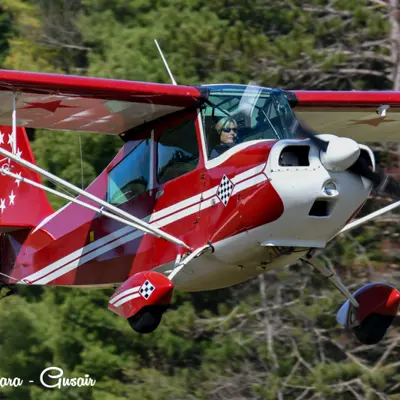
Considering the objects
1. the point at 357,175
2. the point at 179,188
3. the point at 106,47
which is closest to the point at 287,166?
the point at 357,175

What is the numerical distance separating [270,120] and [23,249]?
3797 mm

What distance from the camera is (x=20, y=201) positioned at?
463 inches

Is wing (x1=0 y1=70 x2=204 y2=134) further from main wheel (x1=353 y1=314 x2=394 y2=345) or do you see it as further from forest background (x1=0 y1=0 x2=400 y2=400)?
forest background (x1=0 y1=0 x2=400 y2=400)

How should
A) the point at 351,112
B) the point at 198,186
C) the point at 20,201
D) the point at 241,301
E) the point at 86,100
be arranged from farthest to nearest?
1. the point at 241,301
2. the point at 20,201
3. the point at 351,112
4. the point at 86,100
5. the point at 198,186

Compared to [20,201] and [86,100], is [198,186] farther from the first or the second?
[20,201]

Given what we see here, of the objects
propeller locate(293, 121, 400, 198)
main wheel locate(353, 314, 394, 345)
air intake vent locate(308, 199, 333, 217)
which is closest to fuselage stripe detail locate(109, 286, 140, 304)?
air intake vent locate(308, 199, 333, 217)

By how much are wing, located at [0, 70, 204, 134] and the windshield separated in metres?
0.21

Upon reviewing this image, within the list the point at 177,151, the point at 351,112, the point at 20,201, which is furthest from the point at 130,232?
the point at 351,112

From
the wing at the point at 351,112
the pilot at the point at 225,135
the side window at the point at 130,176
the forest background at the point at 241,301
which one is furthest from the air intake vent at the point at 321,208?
the forest background at the point at 241,301

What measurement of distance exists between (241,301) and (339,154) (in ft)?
30.4

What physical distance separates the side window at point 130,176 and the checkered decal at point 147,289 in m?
1.21

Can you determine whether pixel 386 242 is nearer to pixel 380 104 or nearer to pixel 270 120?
pixel 380 104

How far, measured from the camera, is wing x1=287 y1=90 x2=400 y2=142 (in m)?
10.4

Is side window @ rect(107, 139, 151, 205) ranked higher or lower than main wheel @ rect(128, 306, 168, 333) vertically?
higher
